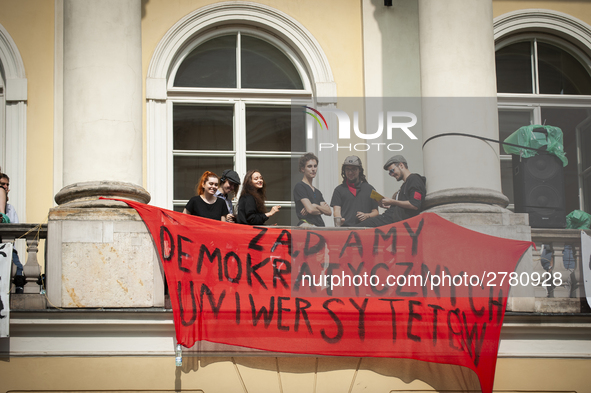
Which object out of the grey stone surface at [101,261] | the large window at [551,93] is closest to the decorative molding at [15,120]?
the grey stone surface at [101,261]

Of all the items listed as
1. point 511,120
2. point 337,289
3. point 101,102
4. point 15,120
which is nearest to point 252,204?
point 337,289

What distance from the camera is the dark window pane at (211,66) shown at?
11.1 m

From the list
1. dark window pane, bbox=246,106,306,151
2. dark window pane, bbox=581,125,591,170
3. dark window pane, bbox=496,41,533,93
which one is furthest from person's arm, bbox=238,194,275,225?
dark window pane, bbox=581,125,591,170

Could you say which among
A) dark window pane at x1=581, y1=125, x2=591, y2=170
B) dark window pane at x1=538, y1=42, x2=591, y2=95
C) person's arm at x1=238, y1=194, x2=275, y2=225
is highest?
dark window pane at x1=538, y1=42, x2=591, y2=95

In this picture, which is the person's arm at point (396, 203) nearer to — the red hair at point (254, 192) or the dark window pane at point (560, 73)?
the red hair at point (254, 192)

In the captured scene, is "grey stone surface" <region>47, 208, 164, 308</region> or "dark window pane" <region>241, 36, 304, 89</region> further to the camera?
"dark window pane" <region>241, 36, 304, 89</region>

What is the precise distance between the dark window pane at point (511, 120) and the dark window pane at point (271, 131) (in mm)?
3208

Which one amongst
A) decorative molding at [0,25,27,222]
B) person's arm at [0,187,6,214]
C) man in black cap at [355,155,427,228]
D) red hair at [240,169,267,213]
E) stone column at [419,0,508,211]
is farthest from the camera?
decorative molding at [0,25,27,222]

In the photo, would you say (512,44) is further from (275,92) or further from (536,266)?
(536,266)

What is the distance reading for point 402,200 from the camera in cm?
875

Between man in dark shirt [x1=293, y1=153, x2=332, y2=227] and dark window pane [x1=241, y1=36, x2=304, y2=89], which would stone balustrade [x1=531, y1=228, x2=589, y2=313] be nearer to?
man in dark shirt [x1=293, y1=153, x2=332, y2=227]

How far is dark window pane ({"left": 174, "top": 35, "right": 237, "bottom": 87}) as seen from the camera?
1107cm

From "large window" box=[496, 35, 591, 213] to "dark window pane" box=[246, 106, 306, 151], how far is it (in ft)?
10.8

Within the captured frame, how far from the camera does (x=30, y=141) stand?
34.3ft
